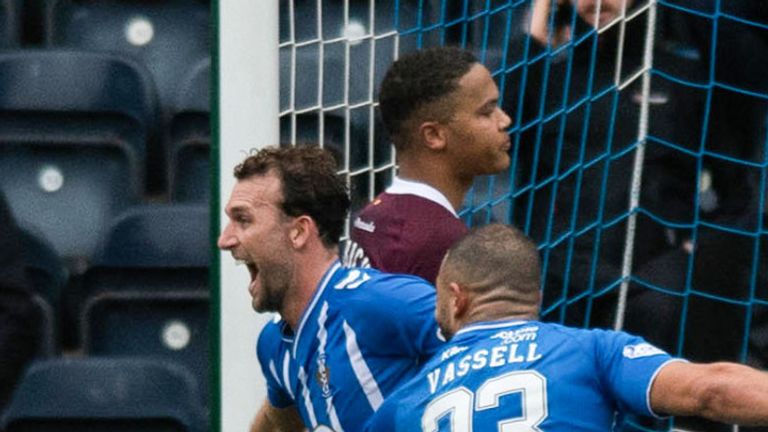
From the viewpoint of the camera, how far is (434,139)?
12.0 ft

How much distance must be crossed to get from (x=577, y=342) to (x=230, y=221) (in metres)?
0.95

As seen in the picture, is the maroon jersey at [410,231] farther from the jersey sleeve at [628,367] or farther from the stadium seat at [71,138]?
the stadium seat at [71,138]

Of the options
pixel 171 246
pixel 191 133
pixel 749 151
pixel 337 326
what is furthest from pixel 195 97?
pixel 337 326

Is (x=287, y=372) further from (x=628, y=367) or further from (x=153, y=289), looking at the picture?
(x=153, y=289)

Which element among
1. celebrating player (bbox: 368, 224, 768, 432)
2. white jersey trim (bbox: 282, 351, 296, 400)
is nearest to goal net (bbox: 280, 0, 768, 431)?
white jersey trim (bbox: 282, 351, 296, 400)

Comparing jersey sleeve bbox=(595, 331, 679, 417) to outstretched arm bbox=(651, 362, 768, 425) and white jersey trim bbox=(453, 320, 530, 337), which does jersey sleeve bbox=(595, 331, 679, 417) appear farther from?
white jersey trim bbox=(453, 320, 530, 337)

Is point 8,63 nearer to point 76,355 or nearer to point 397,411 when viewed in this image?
point 76,355

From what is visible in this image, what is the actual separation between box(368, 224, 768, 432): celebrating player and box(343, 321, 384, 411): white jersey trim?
0.93ft

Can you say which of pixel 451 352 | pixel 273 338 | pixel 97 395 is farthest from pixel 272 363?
pixel 97 395

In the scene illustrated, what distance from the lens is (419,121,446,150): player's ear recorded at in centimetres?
364

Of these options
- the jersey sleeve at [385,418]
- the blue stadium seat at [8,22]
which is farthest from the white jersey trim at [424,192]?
the blue stadium seat at [8,22]

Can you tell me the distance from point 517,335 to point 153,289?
249 centimetres

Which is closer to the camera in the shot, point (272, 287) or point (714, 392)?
point (714, 392)

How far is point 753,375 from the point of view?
2586mm
